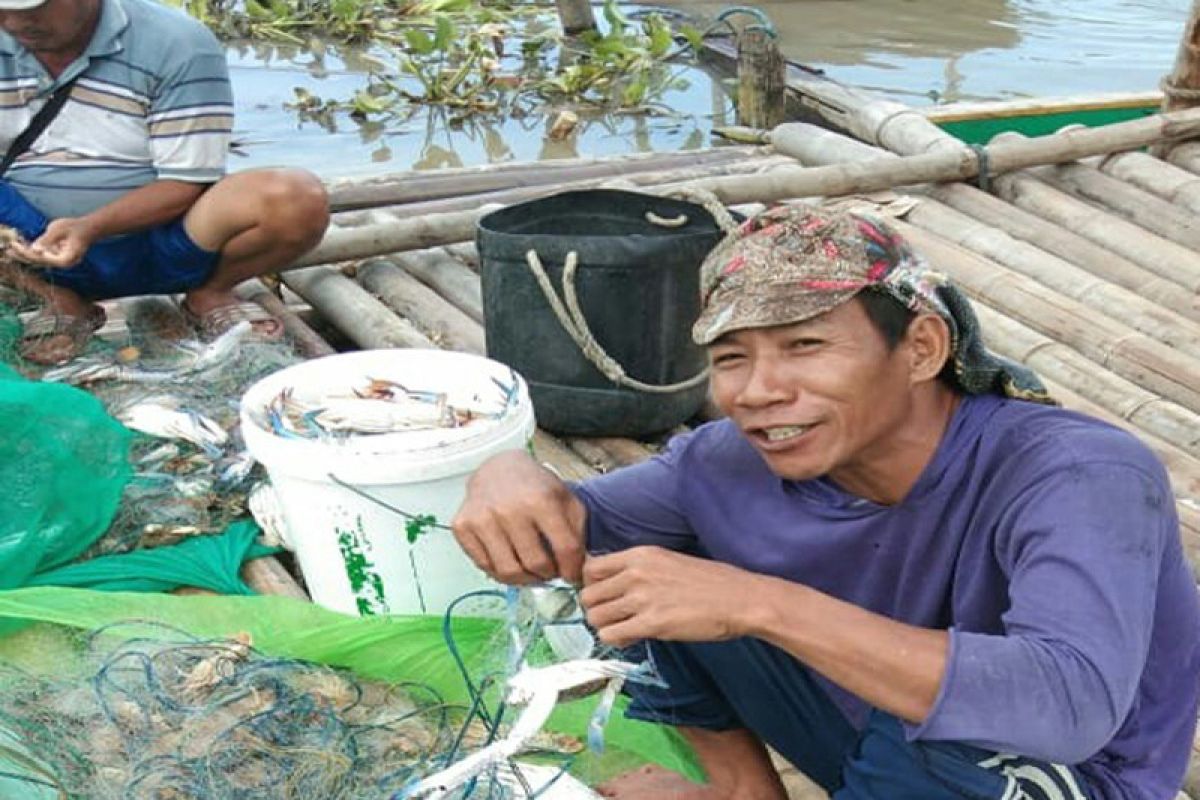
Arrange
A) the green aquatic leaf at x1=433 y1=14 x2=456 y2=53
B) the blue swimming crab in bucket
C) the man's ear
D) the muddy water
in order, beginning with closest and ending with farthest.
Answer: the man's ear
the blue swimming crab in bucket
the muddy water
the green aquatic leaf at x1=433 y1=14 x2=456 y2=53

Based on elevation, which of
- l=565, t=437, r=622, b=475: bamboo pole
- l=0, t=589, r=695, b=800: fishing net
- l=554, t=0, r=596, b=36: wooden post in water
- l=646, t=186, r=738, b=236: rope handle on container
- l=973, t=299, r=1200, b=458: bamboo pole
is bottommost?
l=554, t=0, r=596, b=36: wooden post in water

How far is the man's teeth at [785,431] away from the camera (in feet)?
5.77

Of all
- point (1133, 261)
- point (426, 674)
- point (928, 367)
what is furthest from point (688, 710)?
point (1133, 261)

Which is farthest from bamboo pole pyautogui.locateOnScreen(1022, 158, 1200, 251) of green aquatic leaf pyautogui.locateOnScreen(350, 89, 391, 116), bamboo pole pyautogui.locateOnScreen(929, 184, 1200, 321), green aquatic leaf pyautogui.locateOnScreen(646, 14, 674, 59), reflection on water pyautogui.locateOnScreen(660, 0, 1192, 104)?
reflection on water pyautogui.locateOnScreen(660, 0, 1192, 104)

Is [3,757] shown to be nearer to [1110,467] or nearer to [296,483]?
Result: [296,483]

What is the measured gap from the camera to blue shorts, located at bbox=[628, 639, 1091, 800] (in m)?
1.70

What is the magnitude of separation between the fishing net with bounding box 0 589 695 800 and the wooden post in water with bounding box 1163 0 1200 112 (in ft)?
14.0

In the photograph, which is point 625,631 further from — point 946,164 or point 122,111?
point 946,164

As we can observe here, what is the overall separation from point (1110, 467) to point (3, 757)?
1.55 m

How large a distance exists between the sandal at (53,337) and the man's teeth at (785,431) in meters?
2.62

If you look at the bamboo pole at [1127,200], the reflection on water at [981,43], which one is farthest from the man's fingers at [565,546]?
the reflection on water at [981,43]

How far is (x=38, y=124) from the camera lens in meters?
3.76

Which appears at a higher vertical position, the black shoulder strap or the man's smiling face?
the man's smiling face

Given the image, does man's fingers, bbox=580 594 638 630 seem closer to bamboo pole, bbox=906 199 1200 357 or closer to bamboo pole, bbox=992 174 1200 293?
bamboo pole, bbox=906 199 1200 357
